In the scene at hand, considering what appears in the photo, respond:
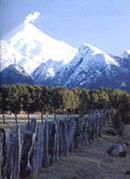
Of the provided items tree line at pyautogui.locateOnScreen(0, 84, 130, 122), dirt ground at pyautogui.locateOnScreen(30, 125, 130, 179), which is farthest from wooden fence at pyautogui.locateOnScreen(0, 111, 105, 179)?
tree line at pyautogui.locateOnScreen(0, 84, 130, 122)

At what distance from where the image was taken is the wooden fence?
7.60 meters

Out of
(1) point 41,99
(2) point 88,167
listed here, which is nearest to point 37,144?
(2) point 88,167

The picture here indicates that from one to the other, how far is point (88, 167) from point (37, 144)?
9.08 ft

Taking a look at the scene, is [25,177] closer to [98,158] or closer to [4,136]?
[4,136]

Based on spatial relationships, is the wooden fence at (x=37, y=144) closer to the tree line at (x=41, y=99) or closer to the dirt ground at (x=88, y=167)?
the dirt ground at (x=88, y=167)

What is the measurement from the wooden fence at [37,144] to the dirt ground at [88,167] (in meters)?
0.41

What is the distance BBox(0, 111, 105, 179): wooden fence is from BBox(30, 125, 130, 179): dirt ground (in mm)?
406

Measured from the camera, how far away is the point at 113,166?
11.8 m

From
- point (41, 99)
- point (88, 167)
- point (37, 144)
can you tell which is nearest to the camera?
point (37, 144)

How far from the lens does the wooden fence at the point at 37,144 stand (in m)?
7.60

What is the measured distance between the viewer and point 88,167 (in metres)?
11.1

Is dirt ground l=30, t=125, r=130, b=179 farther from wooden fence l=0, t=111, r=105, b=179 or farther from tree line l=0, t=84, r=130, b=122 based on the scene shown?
tree line l=0, t=84, r=130, b=122

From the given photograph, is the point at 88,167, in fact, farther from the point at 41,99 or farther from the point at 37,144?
the point at 41,99

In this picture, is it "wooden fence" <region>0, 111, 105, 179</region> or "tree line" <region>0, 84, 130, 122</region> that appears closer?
"wooden fence" <region>0, 111, 105, 179</region>
